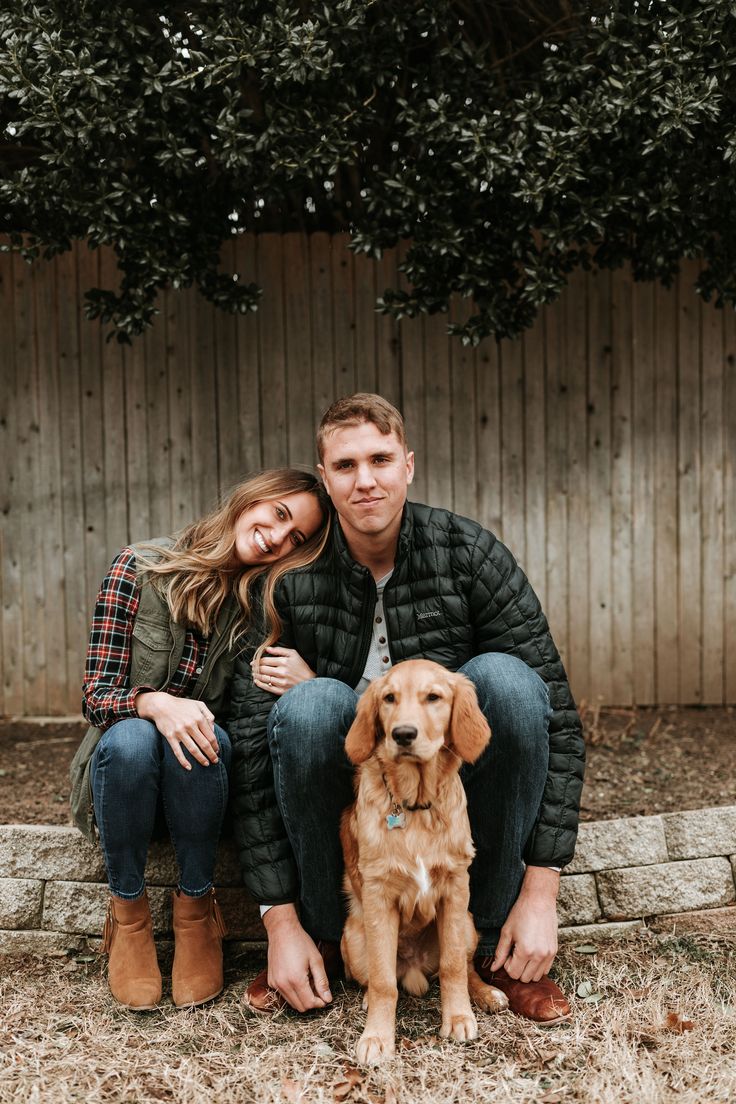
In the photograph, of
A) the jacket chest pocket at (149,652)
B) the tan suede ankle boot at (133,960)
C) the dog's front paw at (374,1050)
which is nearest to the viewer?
the dog's front paw at (374,1050)

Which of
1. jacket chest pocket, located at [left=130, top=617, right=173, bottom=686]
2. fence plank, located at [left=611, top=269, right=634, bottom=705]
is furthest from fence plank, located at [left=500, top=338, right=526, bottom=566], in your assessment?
jacket chest pocket, located at [left=130, top=617, right=173, bottom=686]

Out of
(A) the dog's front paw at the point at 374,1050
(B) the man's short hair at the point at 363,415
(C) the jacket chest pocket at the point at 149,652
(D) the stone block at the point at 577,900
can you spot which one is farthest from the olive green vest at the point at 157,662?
(D) the stone block at the point at 577,900

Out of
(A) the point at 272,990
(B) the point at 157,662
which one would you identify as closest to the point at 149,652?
(B) the point at 157,662

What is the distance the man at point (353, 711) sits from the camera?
249 centimetres

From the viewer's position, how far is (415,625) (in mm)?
2715

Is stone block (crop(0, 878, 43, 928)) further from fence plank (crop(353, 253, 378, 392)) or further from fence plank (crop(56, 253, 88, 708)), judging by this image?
fence plank (crop(353, 253, 378, 392))

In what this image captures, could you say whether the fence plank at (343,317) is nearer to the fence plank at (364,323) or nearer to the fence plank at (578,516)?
the fence plank at (364,323)

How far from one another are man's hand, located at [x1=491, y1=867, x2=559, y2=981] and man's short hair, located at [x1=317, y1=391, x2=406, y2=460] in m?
1.33

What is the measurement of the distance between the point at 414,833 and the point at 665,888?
1.25 metres

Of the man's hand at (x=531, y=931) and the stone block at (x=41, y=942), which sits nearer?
the man's hand at (x=531, y=931)

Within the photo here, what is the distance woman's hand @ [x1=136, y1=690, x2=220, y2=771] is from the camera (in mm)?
2473

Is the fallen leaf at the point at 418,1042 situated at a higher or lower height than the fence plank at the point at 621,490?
lower

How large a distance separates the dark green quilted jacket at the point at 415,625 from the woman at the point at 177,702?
8cm

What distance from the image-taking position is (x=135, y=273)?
400 cm
